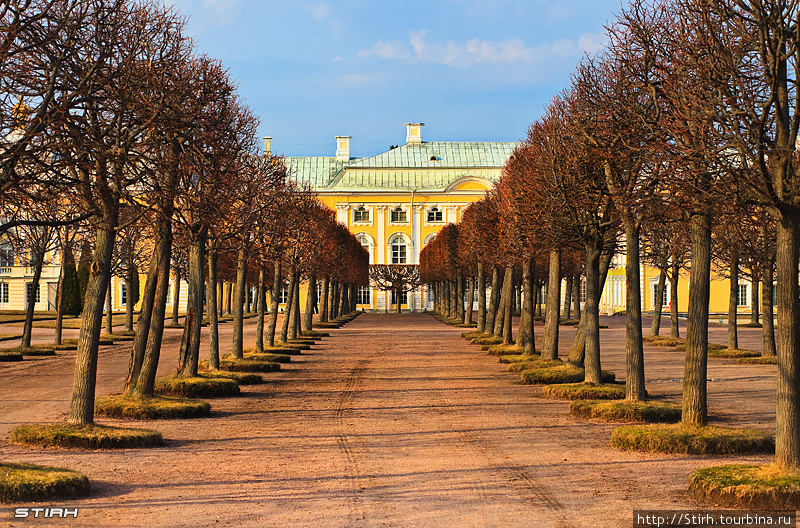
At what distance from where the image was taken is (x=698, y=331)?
42.7ft

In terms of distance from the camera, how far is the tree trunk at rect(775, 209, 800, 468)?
9398 millimetres

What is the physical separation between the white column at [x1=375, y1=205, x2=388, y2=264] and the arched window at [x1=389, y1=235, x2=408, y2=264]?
920mm

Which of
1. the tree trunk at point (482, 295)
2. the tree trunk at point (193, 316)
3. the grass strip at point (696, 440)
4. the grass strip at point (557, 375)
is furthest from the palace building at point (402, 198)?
the grass strip at point (696, 440)

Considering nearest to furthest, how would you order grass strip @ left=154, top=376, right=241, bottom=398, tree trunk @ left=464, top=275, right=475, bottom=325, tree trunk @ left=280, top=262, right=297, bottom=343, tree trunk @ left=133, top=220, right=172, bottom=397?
tree trunk @ left=133, top=220, right=172, bottom=397 < grass strip @ left=154, top=376, right=241, bottom=398 < tree trunk @ left=280, top=262, right=297, bottom=343 < tree trunk @ left=464, top=275, right=475, bottom=325

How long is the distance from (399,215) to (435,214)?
Result: 3627mm

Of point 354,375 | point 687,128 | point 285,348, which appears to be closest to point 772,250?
point 354,375

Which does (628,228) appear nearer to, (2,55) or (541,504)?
(541,504)

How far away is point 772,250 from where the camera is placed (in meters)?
27.8

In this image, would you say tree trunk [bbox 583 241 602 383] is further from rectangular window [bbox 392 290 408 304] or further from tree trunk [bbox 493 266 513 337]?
rectangular window [bbox 392 290 408 304]

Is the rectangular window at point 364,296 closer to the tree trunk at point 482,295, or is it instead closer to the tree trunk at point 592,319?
the tree trunk at point 482,295

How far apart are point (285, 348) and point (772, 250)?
48.5 ft

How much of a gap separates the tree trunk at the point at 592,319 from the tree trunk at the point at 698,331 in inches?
222

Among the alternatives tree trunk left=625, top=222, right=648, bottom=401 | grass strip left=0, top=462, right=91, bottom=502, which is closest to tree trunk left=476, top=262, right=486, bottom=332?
tree trunk left=625, top=222, right=648, bottom=401

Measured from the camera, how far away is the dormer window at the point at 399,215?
321 ft
